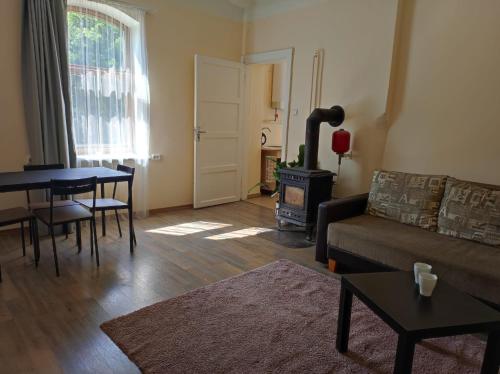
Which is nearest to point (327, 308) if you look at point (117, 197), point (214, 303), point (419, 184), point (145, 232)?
point (214, 303)

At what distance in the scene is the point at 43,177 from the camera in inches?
115

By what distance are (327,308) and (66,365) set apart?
1581mm

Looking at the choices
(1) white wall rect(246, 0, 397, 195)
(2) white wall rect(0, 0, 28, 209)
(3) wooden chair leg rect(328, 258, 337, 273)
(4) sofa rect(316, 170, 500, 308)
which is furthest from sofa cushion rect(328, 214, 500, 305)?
(2) white wall rect(0, 0, 28, 209)

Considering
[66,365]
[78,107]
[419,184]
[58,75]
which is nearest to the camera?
[66,365]

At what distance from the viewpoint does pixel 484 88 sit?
312cm

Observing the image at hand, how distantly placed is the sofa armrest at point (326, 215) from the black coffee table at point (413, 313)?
3.71 ft

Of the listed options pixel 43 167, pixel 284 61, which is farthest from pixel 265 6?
pixel 43 167

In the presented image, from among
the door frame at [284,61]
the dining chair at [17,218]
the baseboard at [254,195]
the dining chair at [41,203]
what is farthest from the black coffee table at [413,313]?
the baseboard at [254,195]

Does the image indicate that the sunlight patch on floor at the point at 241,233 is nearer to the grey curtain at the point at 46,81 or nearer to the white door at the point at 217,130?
the white door at the point at 217,130

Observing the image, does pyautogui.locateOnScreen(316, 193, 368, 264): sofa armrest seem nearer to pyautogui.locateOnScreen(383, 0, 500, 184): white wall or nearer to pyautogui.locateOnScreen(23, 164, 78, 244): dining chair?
pyautogui.locateOnScreen(383, 0, 500, 184): white wall

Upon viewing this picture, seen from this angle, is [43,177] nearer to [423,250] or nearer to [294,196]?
[294,196]

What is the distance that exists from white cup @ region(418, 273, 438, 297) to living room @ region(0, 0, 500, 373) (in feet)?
0.05

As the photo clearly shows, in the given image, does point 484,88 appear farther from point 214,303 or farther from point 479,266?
point 214,303

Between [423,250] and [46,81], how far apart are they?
144 inches
